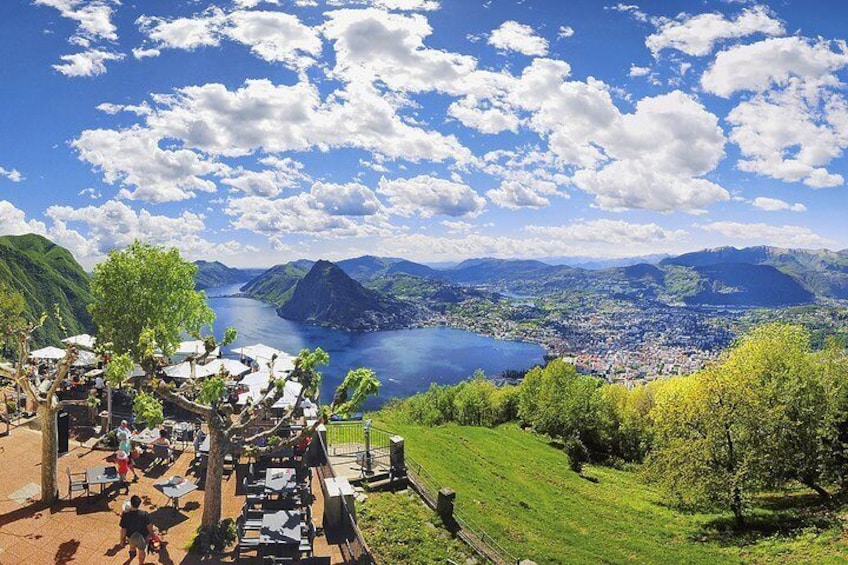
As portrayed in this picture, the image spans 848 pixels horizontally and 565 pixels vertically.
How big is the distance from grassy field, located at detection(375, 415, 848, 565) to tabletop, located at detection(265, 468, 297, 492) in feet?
24.3

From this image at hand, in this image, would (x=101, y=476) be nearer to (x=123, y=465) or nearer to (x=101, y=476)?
(x=101, y=476)

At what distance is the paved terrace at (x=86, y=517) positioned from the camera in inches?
525

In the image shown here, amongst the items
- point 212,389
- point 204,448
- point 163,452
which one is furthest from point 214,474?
point 163,452

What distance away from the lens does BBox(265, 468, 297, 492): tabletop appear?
1645cm

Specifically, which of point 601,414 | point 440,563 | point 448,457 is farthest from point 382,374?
point 440,563

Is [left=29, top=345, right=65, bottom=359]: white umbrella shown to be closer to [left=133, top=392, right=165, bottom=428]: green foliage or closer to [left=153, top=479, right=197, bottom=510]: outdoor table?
[left=153, top=479, right=197, bottom=510]: outdoor table

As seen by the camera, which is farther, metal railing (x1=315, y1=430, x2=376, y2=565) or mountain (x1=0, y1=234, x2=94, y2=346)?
mountain (x1=0, y1=234, x2=94, y2=346)

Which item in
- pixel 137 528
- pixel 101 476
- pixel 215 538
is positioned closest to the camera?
pixel 137 528

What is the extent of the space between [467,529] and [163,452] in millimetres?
12966

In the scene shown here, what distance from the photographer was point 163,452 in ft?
66.6

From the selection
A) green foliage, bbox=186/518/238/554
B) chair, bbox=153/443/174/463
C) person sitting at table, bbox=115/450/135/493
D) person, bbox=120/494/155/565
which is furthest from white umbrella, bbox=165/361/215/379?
person, bbox=120/494/155/565

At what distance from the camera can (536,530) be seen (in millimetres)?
20578

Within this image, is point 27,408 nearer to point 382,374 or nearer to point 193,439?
point 193,439

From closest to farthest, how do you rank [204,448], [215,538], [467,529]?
[215,538], [467,529], [204,448]
